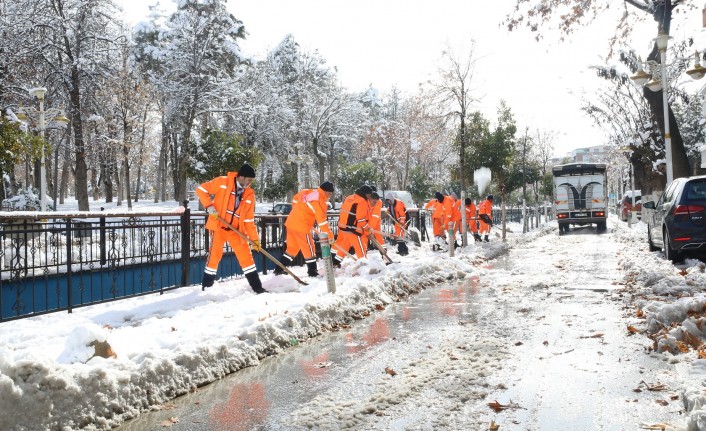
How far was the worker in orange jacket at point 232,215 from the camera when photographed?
8195mm

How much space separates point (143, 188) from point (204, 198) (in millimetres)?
81630

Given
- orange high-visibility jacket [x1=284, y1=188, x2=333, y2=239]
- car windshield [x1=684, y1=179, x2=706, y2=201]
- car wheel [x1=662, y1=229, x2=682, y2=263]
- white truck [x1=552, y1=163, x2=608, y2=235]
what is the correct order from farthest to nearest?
white truck [x1=552, y1=163, x2=608, y2=235] < car wheel [x1=662, y1=229, x2=682, y2=263] < car windshield [x1=684, y1=179, x2=706, y2=201] < orange high-visibility jacket [x1=284, y1=188, x2=333, y2=239]

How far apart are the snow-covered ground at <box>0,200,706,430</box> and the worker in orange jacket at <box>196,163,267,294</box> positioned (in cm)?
38

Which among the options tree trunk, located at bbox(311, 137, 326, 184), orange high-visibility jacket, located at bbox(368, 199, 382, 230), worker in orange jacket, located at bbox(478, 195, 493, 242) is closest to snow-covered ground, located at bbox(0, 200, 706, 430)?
orange high-visibility jacket, located at bbox(368, 199, 382, 230)

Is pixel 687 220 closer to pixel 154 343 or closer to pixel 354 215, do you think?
pixel 354 215

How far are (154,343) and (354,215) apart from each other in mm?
7425

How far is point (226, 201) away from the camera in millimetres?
8258

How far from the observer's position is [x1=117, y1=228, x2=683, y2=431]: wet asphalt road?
368cm

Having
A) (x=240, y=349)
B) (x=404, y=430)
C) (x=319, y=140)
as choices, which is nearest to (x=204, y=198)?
(x=240, y=349)

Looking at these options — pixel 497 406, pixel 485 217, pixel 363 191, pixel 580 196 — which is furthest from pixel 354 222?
pixel 580 196

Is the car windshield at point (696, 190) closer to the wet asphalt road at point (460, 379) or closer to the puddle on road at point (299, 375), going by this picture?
the wet asphalt road at point (460, 379)

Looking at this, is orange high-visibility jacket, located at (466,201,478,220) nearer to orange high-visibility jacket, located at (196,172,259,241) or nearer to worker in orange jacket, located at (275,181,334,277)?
worker in orange jacket, located at (275,181,334,277)

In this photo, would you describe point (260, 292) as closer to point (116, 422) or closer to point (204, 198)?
point (204, 198)

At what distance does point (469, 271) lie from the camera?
40.8ft
